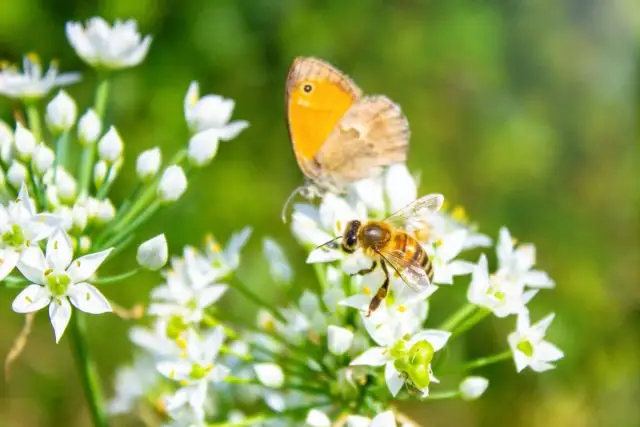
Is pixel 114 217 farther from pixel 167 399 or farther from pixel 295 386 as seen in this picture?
pixel 295 386

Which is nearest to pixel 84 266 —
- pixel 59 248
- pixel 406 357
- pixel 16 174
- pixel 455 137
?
pixel 59 248

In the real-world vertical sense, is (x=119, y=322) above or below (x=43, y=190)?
above

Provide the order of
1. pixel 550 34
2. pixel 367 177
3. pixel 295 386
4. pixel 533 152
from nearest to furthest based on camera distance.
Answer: pixel 295 386 → pixel 367 177 → pixel 533 152 → pixel 550 34

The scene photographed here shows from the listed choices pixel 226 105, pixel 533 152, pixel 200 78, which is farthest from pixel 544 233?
pixel 226 105

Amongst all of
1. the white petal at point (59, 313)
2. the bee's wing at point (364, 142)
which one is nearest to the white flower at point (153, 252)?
the white petal at point (59, 313)

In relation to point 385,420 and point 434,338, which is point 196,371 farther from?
point 434,338

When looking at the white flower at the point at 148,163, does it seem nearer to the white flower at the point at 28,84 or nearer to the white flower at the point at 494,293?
the white flower at the point at 28,84

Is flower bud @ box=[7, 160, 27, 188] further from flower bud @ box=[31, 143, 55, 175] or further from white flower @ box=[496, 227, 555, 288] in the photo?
white flower @ box=[496, 227, 555, 288]
